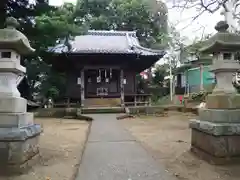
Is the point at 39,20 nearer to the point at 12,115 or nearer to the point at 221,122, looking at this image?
the point at 12,115

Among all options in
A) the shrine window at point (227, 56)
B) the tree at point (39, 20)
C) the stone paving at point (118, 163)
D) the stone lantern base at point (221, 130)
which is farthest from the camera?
the tree at point (39, 20)

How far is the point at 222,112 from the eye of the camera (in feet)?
15.7

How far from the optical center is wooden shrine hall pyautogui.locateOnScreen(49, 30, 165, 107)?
57.0ft

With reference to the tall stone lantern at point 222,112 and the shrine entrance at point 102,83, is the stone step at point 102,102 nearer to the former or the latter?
the shrine entrance at point 102,83

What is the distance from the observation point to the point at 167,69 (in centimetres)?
3092

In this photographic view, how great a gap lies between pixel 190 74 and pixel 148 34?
681 centimetres

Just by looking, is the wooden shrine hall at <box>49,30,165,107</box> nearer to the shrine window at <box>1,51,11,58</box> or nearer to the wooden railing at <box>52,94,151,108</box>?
the wooden railing at <box>52,94,151,108</box>

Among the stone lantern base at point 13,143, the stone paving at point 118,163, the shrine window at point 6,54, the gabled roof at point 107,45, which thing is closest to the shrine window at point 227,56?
the stone paving at point 118,163

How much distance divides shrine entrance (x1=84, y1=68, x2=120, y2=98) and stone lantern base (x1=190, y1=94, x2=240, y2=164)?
14.6 metres

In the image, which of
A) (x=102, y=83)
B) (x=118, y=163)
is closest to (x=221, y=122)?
(x=118, y=163)

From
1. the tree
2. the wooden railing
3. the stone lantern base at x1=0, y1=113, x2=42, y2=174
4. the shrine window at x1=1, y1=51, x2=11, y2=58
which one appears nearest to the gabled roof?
the wooden railing

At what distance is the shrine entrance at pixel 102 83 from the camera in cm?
1970

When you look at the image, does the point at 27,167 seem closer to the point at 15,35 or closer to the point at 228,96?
the point at 15,35

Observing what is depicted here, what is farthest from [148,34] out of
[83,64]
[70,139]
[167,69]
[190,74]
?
[70,139]
